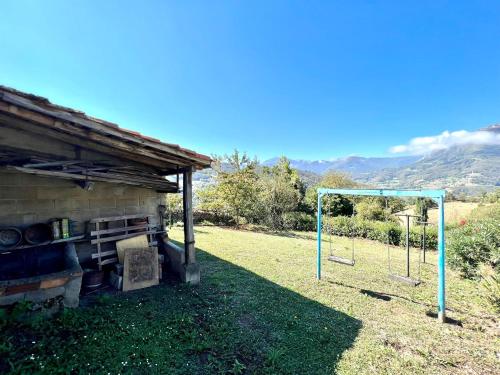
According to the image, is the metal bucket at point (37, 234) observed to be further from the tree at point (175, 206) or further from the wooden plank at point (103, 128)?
the tree at point (175, 206)

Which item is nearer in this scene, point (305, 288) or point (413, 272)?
point (305, 288)

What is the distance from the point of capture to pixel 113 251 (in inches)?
208

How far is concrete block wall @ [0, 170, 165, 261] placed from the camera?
4.14 meters

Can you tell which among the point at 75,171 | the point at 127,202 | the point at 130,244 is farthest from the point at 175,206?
the point at 75,171

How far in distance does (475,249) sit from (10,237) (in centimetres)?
1088

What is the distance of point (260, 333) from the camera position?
364 cm

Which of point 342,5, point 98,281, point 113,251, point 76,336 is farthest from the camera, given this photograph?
point 342,5

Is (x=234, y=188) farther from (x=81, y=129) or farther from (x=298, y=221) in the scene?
(x=81, y=129)

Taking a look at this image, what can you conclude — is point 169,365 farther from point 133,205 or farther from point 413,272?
point 413,272

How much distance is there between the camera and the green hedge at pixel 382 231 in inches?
498

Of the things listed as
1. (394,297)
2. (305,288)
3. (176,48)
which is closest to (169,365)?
(305,288)

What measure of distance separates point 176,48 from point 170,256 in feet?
28.8

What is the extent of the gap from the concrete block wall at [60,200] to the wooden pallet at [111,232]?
0.48 ft

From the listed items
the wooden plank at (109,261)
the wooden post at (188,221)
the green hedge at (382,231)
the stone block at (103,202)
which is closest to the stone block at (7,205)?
the stone block at (103,202)
